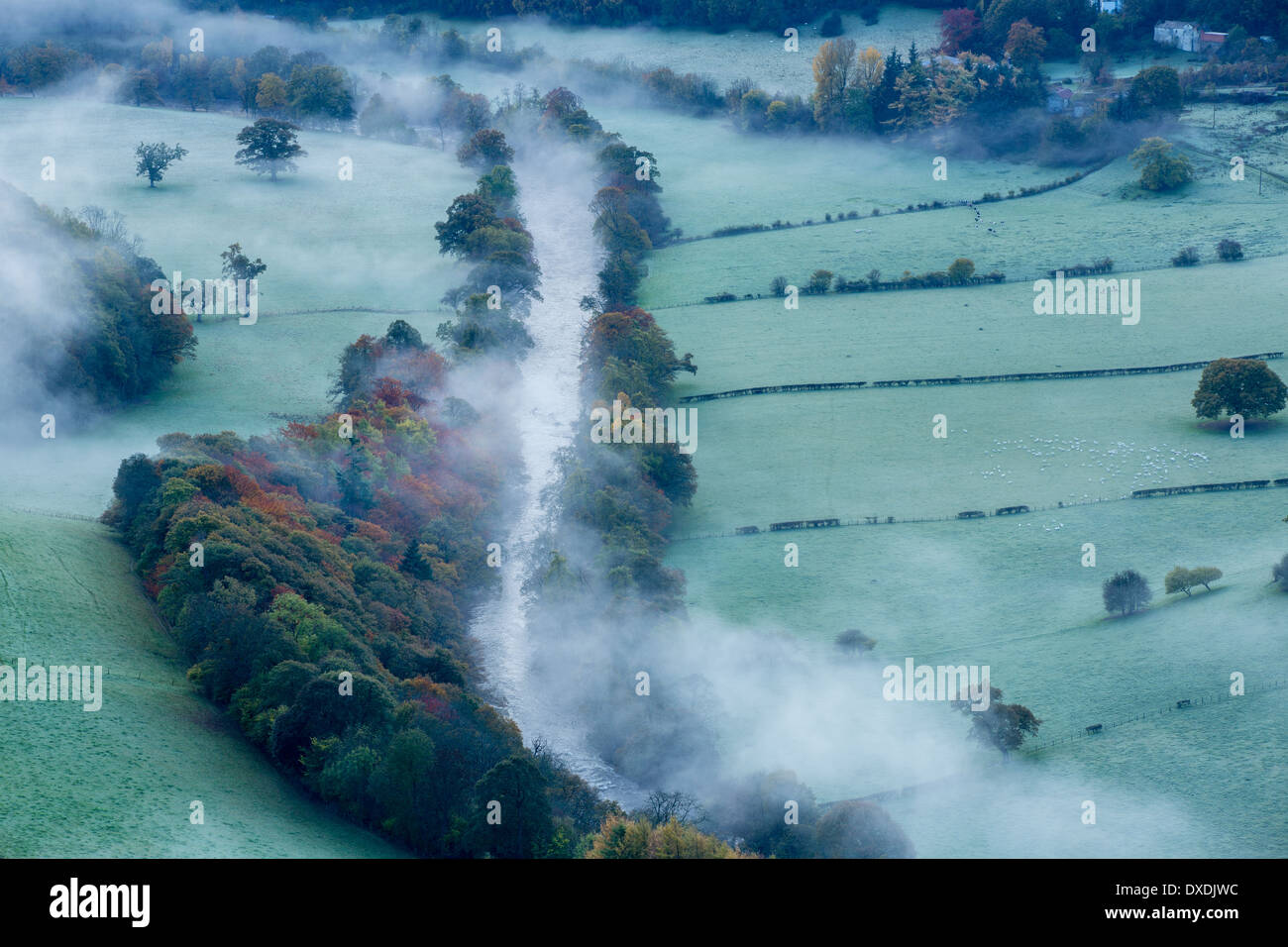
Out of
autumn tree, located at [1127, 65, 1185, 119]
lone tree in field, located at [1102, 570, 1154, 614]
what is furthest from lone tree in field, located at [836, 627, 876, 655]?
autumn tree, located at [1127, 65, 1185, 119]

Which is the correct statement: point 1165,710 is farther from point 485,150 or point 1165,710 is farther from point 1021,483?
point 485,150

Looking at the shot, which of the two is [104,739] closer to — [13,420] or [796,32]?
[13,420]

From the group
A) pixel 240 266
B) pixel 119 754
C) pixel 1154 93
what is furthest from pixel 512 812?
pixel 1154 93

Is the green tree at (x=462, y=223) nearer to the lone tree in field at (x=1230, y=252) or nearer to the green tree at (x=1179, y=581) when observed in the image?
the lone tree in field at (x=1230, y=252)

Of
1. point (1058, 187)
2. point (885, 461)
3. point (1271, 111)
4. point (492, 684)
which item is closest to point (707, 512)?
point (885, 461)

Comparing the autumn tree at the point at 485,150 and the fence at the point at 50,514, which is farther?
the autumn tree at the point at 485,150

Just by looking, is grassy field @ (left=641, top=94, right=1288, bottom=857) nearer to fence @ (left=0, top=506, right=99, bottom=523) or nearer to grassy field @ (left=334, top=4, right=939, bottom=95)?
grassy field @ (left=334, top=4, right=939, bottom=95)

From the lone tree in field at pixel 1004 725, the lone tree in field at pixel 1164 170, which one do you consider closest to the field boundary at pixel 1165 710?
the lone tree in field at pixel 1004 725
